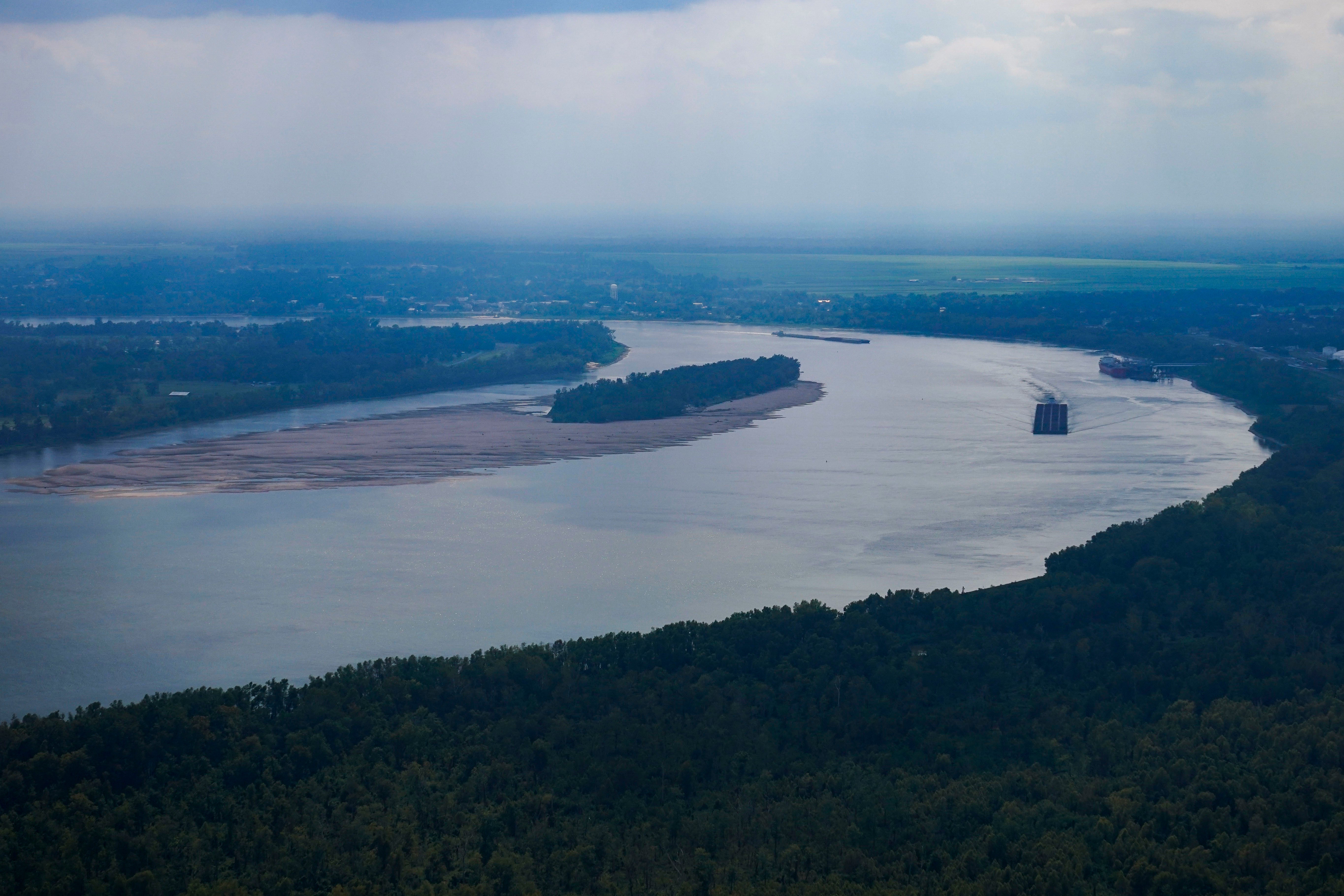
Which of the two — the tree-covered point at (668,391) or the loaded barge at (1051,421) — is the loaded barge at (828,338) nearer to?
the tree-covered point at (668,391)

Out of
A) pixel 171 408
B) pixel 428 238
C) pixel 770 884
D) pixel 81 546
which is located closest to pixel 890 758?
pixel 770 884

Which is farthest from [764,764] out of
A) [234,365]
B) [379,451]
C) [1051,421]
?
[234,365]

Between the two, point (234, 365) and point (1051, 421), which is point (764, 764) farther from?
point (234, 365)

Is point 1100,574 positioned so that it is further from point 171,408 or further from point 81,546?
point 171,408

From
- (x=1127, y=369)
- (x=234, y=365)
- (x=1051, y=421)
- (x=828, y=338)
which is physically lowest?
(x=1051, y=421)

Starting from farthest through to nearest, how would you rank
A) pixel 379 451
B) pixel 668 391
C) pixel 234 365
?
pixel 234 365 < pixel 668 391 < pixel 379 451

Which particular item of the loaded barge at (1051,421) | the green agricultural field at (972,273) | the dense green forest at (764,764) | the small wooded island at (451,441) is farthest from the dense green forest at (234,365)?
the green agricultural field at (972,273)

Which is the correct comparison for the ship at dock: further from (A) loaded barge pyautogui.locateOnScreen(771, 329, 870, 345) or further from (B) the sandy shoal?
(B) the sandy shoal
